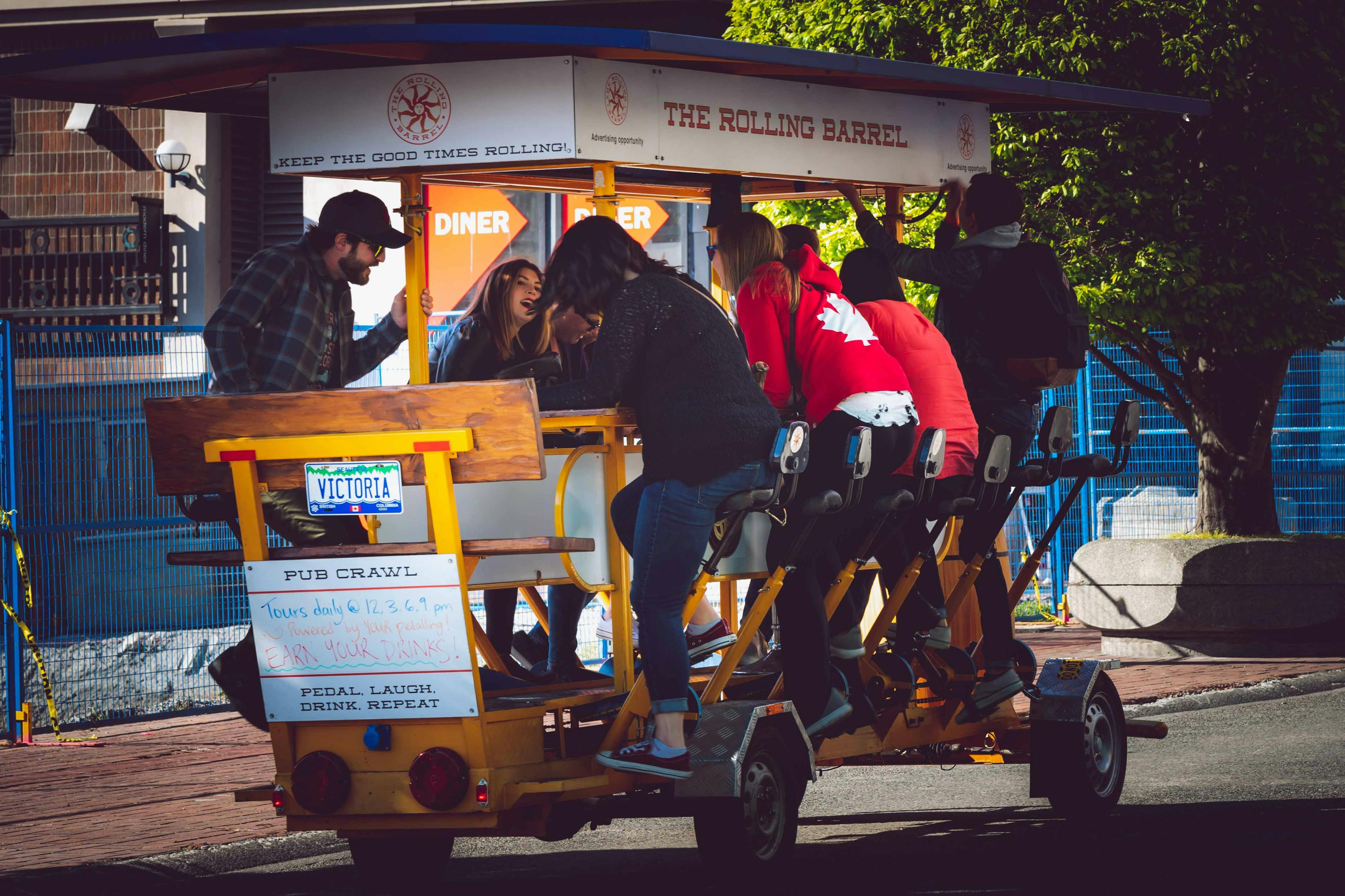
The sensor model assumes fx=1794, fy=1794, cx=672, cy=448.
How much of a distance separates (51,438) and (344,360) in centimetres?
432

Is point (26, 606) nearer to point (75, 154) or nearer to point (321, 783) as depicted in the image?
point (321, 783)

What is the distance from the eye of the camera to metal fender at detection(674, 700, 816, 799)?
5.60 meters

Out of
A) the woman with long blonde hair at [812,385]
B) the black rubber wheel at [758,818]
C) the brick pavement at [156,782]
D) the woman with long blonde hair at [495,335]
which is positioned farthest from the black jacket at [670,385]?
the brick pavement at [156,782]

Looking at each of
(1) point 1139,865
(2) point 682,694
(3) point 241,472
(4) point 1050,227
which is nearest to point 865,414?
(2) point 682,694

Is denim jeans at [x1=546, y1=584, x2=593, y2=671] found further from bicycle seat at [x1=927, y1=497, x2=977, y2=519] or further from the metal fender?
bicycle seat at [x1=927, y1=497, x2=977, y2=519]

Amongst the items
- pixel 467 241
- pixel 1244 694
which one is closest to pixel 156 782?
pixel 1244 694

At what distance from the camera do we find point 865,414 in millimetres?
6363

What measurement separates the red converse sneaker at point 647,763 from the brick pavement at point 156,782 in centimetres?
223

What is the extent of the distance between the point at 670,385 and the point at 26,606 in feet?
19.2

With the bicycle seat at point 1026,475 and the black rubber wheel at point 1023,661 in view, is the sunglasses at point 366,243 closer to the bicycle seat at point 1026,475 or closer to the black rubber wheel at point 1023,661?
the bicycle seat at point 1026,475

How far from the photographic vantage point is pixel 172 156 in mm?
18094

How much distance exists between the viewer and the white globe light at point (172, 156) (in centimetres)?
1800

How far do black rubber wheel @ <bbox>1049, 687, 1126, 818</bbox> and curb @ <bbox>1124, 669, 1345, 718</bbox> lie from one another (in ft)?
8.69

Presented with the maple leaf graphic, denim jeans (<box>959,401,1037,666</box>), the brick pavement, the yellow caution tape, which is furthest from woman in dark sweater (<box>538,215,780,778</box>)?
the yellow caution tape
